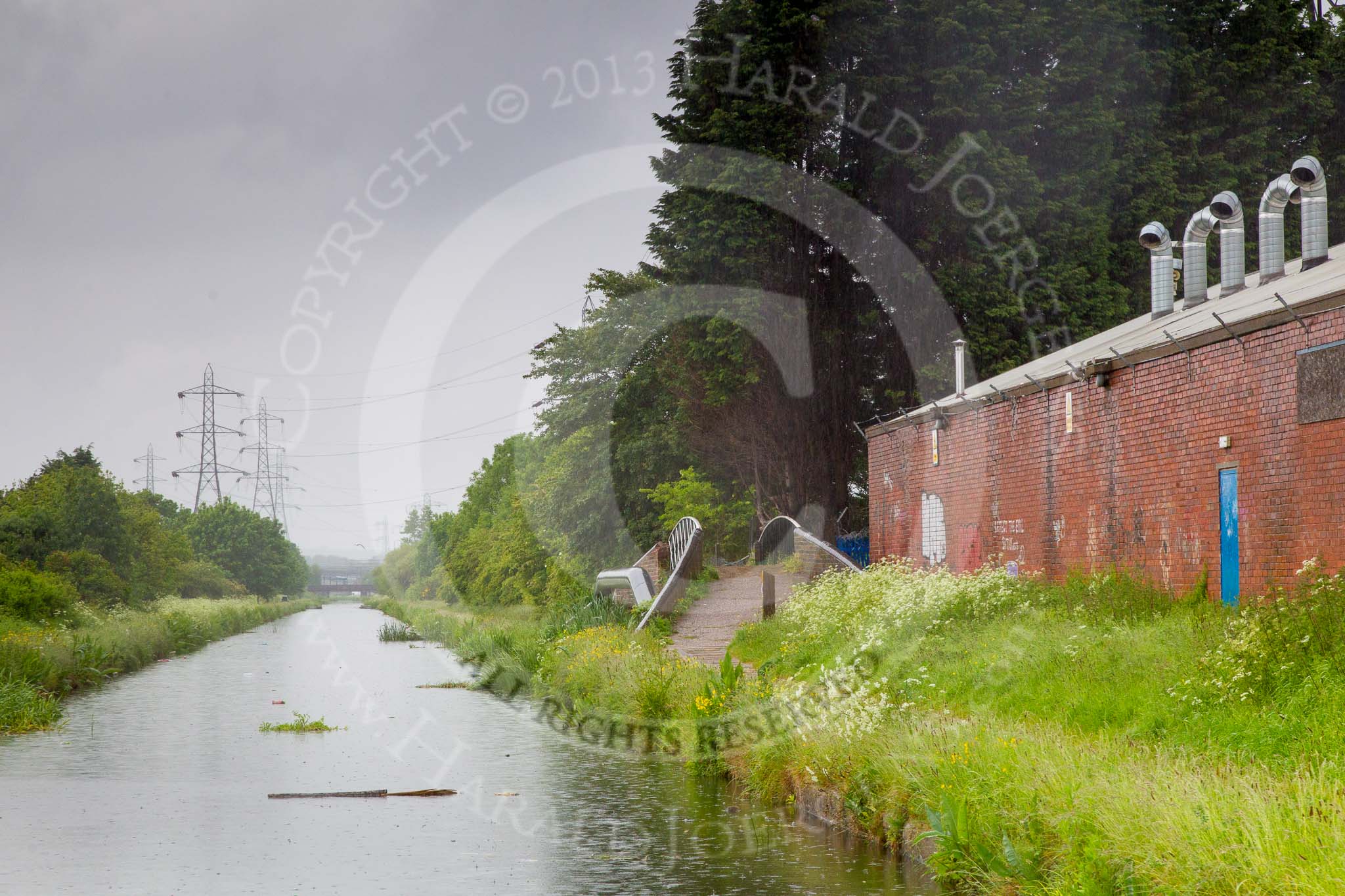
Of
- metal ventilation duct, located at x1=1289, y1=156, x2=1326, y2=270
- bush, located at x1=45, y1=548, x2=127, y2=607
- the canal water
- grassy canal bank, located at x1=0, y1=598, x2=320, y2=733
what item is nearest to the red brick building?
metal ventilation duct, located at x1=1289, y1=156, x2=1326, y2=270

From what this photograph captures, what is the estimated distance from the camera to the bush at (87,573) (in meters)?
35.2

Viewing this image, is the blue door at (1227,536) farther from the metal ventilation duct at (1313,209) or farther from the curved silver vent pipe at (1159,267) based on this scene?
the curved silver vent pipe at (1159,267)

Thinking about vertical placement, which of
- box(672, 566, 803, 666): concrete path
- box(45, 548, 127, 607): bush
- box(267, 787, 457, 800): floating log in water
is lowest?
box(267, 787, 457, 800): floating log in water

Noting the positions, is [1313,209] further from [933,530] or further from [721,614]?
[721,614]

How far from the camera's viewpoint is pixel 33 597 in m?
27.9

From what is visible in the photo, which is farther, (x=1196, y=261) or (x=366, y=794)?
(x=1196, y=261)

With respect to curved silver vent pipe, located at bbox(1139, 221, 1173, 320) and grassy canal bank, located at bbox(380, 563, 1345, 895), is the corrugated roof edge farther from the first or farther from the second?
grassy canal bank, located at bbox(380, 563, 1345, 895)

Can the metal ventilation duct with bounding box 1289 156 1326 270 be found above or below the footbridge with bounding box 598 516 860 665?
above

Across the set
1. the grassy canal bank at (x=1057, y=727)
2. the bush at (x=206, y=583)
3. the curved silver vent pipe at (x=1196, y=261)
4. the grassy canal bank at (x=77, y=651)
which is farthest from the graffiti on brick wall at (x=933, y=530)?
the bush at (x=206, y=583)

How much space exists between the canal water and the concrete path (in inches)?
123

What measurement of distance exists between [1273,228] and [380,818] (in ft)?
47.5

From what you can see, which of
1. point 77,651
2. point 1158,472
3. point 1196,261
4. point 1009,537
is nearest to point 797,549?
point 1009,537

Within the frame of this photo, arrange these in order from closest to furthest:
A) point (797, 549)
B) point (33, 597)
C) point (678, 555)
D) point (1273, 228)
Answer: point (1273, 228) → point (33, 597) → point (797, 549) → point (678, 555)

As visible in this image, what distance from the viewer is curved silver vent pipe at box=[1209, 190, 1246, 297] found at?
1881cm
